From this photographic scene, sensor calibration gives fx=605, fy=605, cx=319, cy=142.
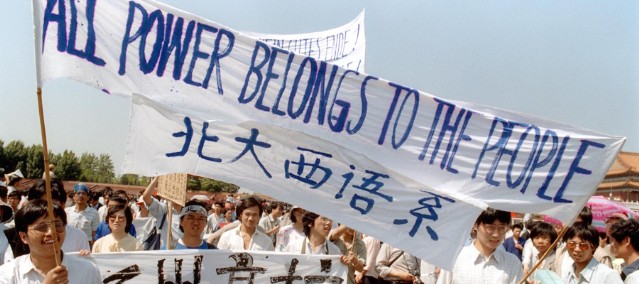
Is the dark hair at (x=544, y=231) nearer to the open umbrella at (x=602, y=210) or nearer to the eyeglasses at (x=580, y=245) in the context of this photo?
the eyeglasses at (x=580, y=245)

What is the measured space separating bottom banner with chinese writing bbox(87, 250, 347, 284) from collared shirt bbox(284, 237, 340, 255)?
44 cm

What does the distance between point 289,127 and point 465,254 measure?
1.54 metres

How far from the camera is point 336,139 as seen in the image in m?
3.79

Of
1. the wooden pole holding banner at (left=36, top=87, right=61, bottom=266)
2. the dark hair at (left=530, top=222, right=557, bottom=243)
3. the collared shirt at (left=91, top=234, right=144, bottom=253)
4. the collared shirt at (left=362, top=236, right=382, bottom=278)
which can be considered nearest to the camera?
the wooden pole holding banner at (left=36, top=87, right=61, bottom=266)

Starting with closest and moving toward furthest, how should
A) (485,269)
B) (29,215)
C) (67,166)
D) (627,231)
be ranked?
(29,215) → (485,269) → (627,231) → (67,166)

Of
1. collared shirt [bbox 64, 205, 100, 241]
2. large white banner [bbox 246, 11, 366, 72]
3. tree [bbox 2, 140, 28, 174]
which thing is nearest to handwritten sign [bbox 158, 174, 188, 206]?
collared shirt [bbox 64, 205, 100, 241]

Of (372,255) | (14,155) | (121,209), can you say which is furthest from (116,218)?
(14,155)

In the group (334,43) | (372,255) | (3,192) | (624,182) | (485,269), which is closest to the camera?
(485,269)

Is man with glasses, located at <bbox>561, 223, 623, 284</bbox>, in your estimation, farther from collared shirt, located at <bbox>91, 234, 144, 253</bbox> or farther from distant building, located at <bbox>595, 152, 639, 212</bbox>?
distant building, located at <bbox>595, 152, 639, 212</bbox>

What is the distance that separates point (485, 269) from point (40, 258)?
108 inches

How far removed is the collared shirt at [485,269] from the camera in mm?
4047

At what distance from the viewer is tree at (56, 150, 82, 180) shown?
72.6 meters

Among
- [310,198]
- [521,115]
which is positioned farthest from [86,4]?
[521,115]

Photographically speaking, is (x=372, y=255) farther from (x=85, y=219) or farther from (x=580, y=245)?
(x=85, y=219)
